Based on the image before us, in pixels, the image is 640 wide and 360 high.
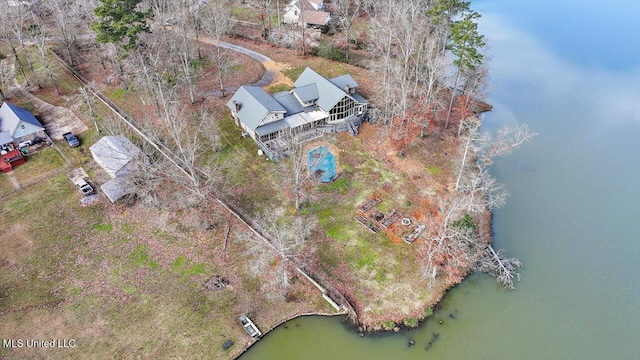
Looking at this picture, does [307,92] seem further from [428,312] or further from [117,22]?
[428,312]

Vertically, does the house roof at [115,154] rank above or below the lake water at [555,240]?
above

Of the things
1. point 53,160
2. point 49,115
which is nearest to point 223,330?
point 53,160

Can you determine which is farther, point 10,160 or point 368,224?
point 10,160

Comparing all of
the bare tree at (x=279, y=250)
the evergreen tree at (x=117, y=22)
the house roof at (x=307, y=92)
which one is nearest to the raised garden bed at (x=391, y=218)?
the bare tree at (x=279, y=250)

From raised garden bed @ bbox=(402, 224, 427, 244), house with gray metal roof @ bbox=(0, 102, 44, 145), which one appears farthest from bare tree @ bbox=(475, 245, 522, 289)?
house with gray metal roof @ bbox=(0, 102, 44, 145)

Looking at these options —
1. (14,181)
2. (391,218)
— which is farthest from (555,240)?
(14,181)

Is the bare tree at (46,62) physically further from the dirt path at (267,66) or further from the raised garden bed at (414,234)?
the raised garden bed at (414,234)
